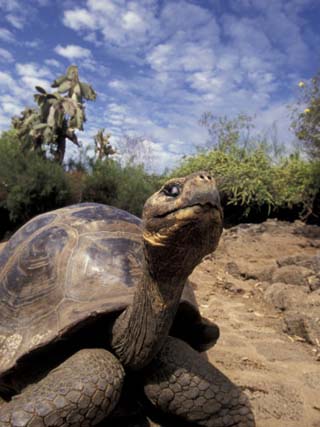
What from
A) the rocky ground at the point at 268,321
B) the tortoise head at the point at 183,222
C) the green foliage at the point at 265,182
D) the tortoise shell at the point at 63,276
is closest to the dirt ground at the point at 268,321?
the rocky ground at the point at 268,321

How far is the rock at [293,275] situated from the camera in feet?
15.7

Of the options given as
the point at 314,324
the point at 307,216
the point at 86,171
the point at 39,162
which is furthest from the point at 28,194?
the point at 314,324

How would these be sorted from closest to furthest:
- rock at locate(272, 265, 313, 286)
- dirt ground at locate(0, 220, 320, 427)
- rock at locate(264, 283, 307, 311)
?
dirt ground at locate(0, 220, 320, 427), rock at locate(264, 283, 307, 311), rock at locate(272, 265, 313, 286)

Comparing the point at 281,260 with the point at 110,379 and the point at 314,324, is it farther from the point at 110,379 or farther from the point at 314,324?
the point at 110,379

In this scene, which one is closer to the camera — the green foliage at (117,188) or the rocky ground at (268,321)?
the rocky ground at (268,321)

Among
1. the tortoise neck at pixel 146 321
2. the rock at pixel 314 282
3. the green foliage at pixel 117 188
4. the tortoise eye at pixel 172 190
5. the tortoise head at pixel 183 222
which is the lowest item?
the rock at pixel 314 282

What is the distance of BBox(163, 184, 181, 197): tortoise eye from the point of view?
141 centimetres

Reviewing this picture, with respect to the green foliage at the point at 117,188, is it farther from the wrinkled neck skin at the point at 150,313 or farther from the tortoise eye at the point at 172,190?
the tortoise eye at the point at 172,190

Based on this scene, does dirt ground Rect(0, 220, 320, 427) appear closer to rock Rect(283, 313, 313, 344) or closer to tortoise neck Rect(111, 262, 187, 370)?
rock Rect(283, 313, 313, 344)

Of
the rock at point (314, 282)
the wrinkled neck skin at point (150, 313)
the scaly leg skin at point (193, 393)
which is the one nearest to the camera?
the wrinkled neck skin at point (150, 313)

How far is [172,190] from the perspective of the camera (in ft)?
4.67

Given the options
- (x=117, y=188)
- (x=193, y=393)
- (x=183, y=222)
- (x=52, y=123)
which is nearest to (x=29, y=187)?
(x=117, y=188)

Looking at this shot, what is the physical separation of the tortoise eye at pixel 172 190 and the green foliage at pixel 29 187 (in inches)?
411

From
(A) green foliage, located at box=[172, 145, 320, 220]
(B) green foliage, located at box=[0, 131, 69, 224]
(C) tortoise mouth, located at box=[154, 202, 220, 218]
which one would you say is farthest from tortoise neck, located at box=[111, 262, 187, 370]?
(B) green foliage, located at box=[0, 131, 69, 224]
